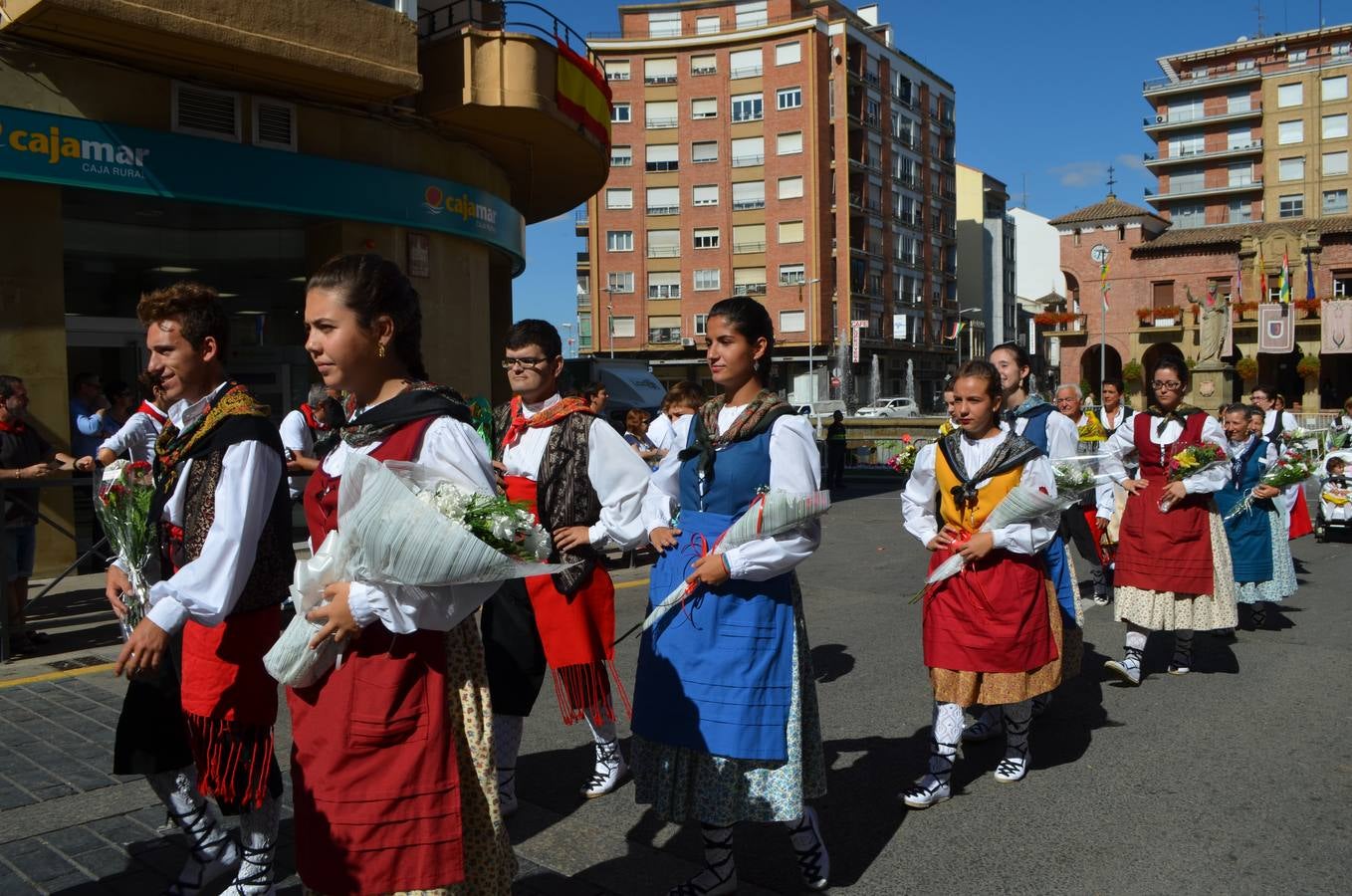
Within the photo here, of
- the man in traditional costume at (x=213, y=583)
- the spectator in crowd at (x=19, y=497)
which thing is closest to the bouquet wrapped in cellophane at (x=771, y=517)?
the man in traditional costume at (x=213, y=583)

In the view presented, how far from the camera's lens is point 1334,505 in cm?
1524

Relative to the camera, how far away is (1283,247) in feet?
186

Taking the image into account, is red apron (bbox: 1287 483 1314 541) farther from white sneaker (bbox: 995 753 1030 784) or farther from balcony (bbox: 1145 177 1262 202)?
balcony (bbox: 1145 177 1262 202)

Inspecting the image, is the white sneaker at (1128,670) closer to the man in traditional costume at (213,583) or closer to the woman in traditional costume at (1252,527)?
the woman in traditional costume at (1252,527)

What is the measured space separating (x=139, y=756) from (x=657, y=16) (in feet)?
215

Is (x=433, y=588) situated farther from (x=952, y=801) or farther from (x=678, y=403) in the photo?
(x=678, y=403)

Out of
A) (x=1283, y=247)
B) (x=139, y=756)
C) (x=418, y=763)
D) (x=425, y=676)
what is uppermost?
(x=1283, y=247)

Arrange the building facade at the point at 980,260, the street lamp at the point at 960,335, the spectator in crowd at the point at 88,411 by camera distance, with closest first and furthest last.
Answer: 1. the spectator in crowd at the point at 88,411
2. the street lamp at the point at 960,335
3. the building facade at the point at 980,260

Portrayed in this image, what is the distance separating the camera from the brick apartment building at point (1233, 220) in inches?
2218

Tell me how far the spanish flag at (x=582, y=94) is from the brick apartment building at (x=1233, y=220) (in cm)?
3678

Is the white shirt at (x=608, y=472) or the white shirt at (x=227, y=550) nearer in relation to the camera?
the white shirt at (x=227, y=550)

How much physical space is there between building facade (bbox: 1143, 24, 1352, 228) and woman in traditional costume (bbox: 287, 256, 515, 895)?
76570 millimetres

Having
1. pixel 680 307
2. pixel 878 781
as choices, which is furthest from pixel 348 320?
pixel 680 307

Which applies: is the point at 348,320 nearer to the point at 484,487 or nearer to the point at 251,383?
the point at 484,487
